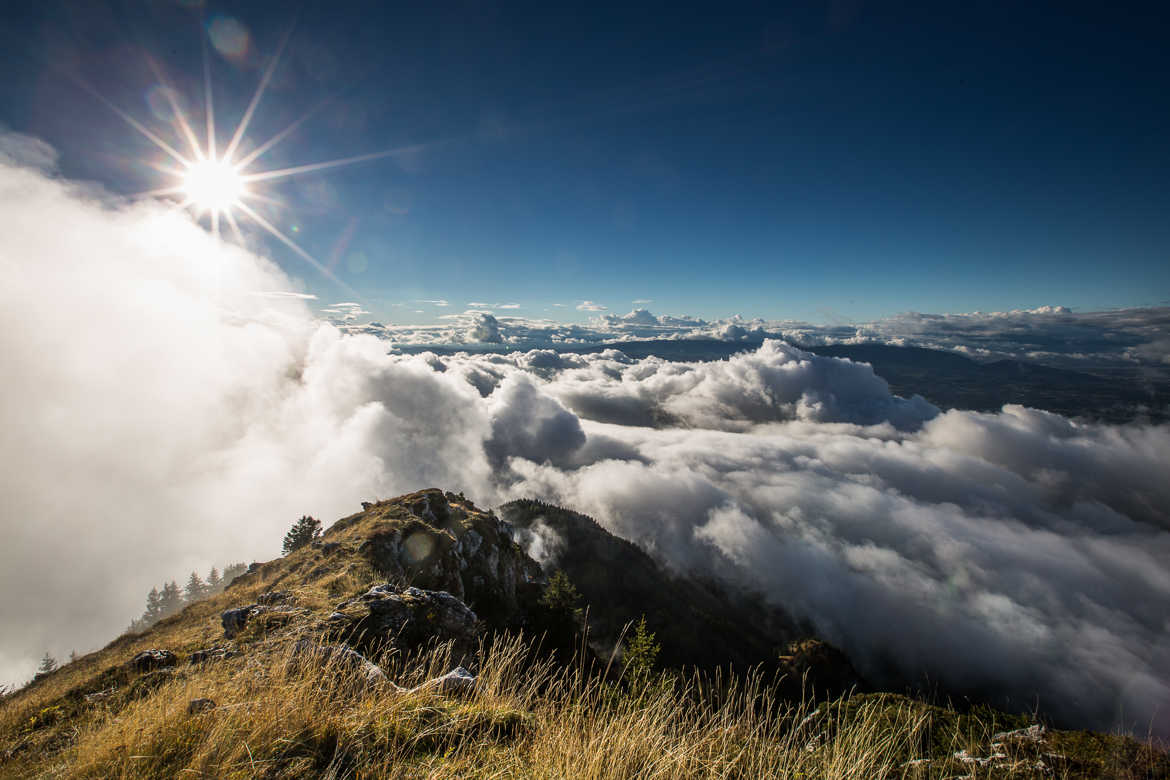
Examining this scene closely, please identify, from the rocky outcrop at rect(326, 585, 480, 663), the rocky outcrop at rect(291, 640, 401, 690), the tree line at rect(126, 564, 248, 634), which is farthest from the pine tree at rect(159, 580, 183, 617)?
the rocky outcrop at rect(291, 640, 401, 690)

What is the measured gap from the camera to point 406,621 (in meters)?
11.7

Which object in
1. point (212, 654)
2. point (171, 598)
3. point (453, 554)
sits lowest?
point (171, 598)

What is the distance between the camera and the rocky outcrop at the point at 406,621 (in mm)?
10367

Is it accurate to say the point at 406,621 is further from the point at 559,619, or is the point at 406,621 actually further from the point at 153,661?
the point at 559,619

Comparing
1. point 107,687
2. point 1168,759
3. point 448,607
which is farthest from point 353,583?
point 1168,759

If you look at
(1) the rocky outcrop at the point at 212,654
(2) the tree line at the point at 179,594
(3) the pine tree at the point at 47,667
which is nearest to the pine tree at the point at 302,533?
(3) the pine tree at the point at 47,667

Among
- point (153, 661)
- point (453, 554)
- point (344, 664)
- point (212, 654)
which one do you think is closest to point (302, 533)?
point (453, 554)

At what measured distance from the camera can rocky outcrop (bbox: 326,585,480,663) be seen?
10367 millimetres

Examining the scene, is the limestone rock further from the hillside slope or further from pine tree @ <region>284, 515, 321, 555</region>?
pine tree @ <region>284, 515, 321, 555</region>

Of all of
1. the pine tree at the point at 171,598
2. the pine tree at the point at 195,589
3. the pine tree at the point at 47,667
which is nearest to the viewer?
the pine tree at the point at 47,667

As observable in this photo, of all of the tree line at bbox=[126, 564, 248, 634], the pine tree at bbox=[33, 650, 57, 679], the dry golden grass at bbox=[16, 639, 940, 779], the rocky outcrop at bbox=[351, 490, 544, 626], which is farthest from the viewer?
the tree line at bbox=[126, 564, 248, 634]

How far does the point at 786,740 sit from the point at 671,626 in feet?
551

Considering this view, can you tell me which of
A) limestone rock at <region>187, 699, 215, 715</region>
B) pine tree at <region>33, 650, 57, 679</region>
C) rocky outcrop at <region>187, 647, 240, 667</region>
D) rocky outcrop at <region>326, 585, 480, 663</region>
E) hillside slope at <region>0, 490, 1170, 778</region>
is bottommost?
pine tree at <region>33, 650, 57, 679</region>

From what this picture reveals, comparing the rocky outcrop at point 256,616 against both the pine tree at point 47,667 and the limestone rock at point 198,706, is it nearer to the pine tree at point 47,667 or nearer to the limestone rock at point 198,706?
the limestone rock at point 198,706
